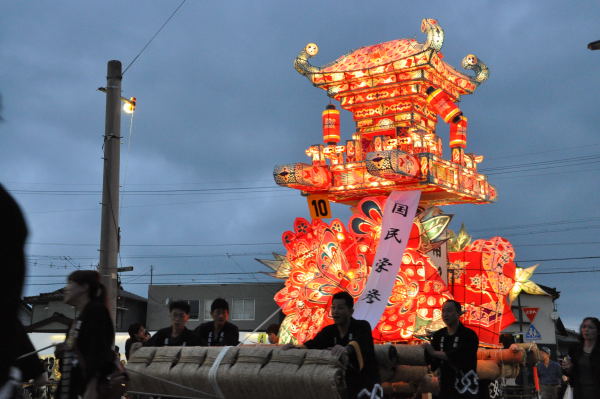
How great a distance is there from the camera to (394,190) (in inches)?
878

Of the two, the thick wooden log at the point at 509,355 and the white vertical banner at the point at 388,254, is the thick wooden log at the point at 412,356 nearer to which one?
the thick wooden log at the point at 509,355

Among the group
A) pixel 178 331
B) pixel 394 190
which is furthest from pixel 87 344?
pixel 394 190

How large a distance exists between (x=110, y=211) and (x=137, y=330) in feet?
8.68

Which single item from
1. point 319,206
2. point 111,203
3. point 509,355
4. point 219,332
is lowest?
point 509,355

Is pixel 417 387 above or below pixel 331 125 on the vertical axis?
below

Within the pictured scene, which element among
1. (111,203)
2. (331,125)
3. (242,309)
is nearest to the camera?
(111,203)

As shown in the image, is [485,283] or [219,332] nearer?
[219,332]

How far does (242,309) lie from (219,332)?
34.7 metres

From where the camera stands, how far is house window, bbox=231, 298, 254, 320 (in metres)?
43.8

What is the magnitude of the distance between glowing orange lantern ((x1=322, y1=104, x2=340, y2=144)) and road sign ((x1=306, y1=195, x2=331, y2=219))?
1.73 meters

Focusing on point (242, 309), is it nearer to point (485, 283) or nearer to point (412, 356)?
point (485, 283)

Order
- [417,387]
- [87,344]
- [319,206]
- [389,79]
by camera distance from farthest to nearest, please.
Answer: [319,206] < [389,79] < [417,387] < [87,344]

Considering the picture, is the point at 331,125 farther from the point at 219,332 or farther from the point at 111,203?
the point at 219,332

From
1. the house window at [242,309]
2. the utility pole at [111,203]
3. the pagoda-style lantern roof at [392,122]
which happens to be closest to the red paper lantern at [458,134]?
the pagoda-style lantern roof at [392,122]
